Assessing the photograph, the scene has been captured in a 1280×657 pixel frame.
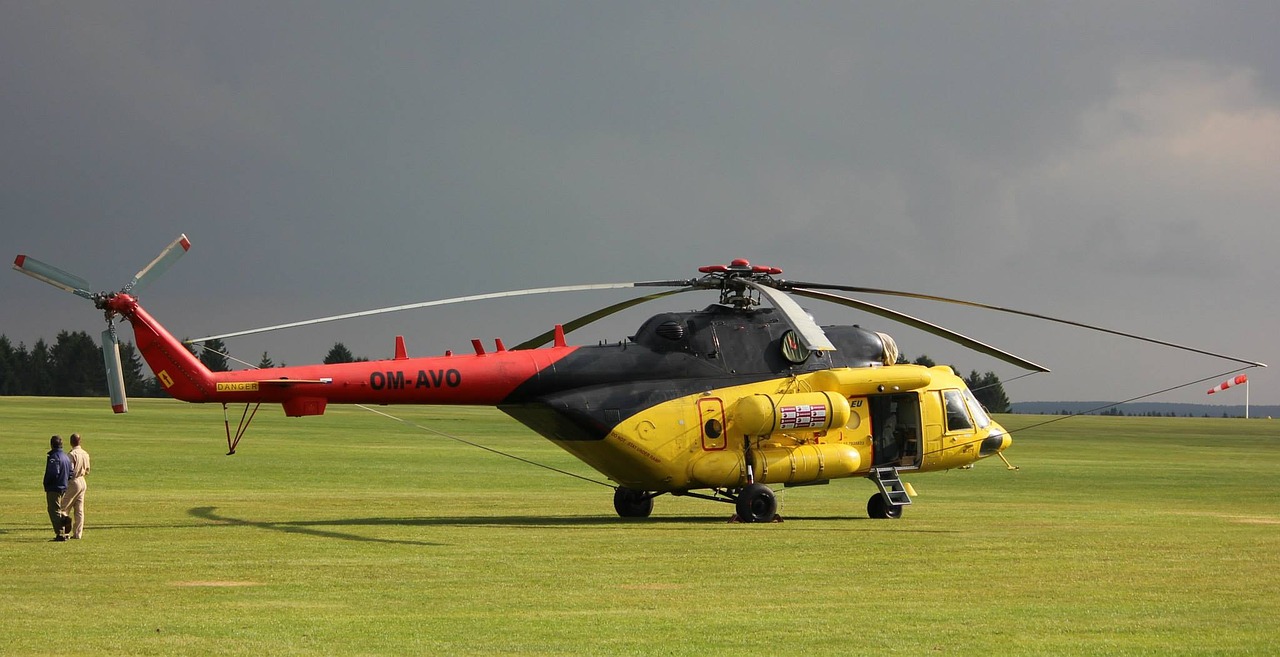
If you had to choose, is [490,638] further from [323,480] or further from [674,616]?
[323,480]

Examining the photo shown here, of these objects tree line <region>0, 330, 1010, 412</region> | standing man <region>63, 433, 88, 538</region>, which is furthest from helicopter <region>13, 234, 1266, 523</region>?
tree line <region>0, 330, 1010, 412</region>

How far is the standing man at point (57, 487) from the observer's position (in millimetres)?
22016

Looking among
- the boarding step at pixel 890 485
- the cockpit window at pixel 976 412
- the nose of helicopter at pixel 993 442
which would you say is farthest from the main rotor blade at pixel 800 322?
the nose of helicopter at pixel 993 442

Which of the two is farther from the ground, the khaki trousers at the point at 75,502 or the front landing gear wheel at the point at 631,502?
the khaki trousers at the point at 75,502

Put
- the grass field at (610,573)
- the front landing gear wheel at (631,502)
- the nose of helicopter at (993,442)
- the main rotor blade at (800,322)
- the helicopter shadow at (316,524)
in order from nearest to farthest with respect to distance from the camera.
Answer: the grass field at (610,573), the main rotor blade at (800,322), the helicopter shadow at (316,524), the front landing gear wheel at (631,502), the nose of helicopter at (993,442)

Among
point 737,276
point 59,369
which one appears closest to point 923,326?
point 737,276

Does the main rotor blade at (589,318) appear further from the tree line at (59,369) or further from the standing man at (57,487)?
the tree line at (59,369)

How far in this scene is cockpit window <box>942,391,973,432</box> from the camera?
28.3 meters

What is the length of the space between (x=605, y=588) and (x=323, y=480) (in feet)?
83.9

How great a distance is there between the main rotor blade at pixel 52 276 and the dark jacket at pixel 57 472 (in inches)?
110

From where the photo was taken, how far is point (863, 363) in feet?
91.3

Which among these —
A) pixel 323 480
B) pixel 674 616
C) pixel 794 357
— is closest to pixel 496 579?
pixel 674 616

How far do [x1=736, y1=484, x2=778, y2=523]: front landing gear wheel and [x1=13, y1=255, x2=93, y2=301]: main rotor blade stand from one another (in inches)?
477

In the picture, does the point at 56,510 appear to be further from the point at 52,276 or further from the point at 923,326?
the point at 923,326
